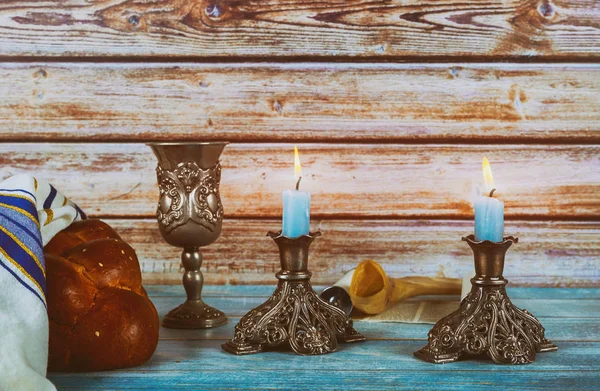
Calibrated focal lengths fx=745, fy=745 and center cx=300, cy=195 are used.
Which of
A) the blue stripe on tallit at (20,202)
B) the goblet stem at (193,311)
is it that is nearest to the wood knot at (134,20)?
the goblet stem at (193,311)

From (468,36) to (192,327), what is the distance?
90 centimetres

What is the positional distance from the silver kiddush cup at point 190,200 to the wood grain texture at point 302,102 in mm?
426

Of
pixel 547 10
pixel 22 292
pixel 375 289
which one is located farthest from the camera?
pixel 547 10

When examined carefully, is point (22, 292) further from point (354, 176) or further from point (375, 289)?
point (354, 176)

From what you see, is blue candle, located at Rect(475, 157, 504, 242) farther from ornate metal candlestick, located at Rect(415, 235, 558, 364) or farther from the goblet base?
the goblet base

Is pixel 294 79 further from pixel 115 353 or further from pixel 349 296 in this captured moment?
pixel 115 353

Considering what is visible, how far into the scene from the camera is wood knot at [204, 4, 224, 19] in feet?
5.55

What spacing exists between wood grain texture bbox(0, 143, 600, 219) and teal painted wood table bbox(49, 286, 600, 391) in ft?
1.52

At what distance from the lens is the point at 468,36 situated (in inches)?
66.4

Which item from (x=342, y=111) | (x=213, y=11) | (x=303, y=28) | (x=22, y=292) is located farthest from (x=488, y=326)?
(x=213, y=11)

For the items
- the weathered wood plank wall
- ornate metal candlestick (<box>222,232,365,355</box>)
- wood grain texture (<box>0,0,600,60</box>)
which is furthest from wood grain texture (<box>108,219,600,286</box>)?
ornate metal candlestick (<box>222,232,365,355</box>)

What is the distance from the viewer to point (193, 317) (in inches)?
52.3

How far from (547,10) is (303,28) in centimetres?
55

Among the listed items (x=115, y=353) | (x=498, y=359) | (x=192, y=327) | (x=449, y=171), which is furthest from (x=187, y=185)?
(x=449, y=171)
